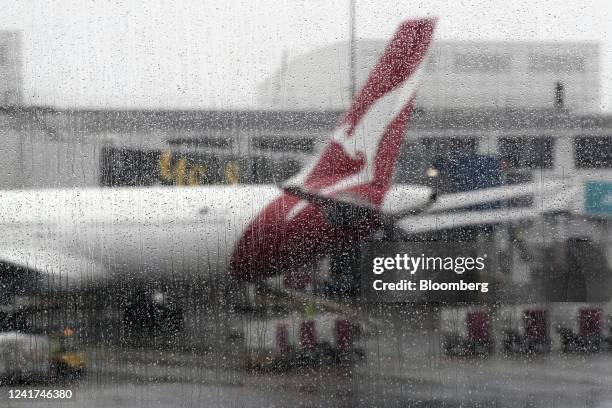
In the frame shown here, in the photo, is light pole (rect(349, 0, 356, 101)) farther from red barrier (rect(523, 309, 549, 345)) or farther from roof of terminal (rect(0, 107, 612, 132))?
red barrier (rect(523, 309, 549, 345))

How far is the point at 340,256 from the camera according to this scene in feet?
6.25

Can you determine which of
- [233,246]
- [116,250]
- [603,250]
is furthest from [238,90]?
[603,250]

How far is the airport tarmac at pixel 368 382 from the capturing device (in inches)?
76.9

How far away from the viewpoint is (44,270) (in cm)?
192

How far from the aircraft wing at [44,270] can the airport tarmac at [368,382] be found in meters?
0.24

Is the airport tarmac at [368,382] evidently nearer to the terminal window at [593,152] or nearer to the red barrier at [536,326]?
the red barrier at [536,326]

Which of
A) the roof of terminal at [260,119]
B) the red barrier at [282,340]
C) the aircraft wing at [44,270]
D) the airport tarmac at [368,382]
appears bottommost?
the airport tarmac at [368,382]

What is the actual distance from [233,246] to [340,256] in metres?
0.32

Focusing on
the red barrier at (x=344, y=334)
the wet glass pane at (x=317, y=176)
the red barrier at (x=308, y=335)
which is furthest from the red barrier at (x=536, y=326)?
the red barrier at (x=308, y=335)

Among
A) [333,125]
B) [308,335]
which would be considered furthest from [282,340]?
[333,125]

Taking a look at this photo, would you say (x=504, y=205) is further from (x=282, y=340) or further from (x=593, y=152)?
(x=282, y=340)

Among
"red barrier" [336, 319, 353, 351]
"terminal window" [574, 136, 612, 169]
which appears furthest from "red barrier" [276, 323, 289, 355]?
"terminal window" [574, 136, 612, 169]

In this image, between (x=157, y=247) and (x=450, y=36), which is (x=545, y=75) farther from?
(x=157, y=247)

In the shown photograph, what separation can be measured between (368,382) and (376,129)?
0.78 m
